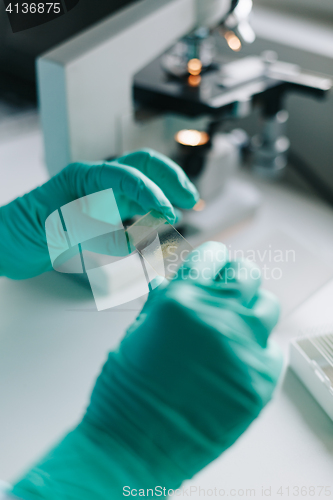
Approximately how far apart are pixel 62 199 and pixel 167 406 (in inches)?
15.7

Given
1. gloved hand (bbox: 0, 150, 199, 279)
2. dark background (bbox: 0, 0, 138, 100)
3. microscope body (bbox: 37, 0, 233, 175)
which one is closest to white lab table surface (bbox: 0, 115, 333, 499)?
gloved hand (bbox: 0, 150, 199, 279)

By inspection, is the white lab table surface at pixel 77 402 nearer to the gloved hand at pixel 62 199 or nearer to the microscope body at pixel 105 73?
the gloved hand at pixel 62 199

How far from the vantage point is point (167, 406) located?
19.3 inches

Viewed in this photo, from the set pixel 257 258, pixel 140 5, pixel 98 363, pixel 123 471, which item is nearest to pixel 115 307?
pixel 98 363

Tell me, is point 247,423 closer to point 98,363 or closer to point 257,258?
point 98,363

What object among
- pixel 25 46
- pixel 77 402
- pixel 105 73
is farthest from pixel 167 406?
pixel 25 46

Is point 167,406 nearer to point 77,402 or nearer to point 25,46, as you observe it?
point 77,402

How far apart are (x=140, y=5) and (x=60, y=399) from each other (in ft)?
2.70

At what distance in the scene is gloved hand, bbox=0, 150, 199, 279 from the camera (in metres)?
0.72

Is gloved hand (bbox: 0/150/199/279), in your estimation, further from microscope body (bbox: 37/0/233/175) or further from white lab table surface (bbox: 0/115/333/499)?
microscope body (bbox: 37/0/233/175)

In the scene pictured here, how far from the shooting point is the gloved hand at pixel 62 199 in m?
0.72

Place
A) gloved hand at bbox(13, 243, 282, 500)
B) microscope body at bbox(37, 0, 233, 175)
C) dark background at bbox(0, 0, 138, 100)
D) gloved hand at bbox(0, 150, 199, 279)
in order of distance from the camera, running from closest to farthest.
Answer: gloved hand at bbox(13, 243, 282, 500), gloved hand at bbox(0, 150, 199, 279), microscope body at bbox(37, 0, 233, 175), dark background at bbox(0, 0, 138, 100)

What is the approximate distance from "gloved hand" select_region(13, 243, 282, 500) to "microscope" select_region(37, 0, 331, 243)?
0.56 meters

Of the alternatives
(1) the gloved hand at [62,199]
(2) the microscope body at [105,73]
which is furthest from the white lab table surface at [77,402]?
(2) the microscope body at [105,73]
